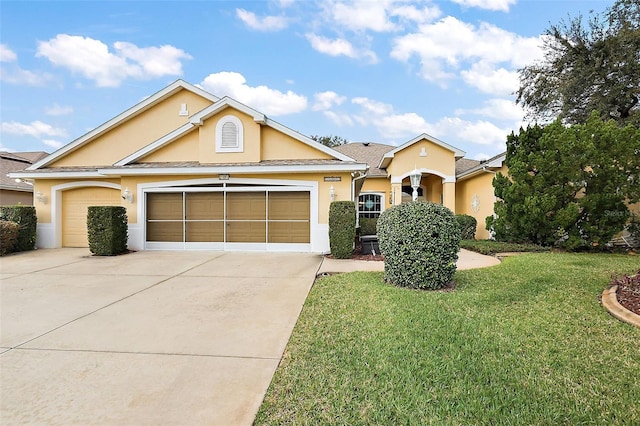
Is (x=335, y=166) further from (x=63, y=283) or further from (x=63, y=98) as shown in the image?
(x=63, y=98)

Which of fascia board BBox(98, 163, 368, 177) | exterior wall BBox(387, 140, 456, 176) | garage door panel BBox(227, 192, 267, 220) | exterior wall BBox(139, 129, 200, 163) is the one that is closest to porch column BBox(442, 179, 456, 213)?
exterior wall BBox(387, 140, 456, 176)

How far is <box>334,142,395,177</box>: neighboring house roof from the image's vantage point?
1870 cm

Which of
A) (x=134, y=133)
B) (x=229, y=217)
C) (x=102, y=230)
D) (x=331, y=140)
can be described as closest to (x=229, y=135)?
(x=229, y=217)

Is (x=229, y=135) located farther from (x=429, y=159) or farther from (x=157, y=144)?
(x=429, y=159)

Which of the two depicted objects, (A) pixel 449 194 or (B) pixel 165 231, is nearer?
(B) pixel 165 231

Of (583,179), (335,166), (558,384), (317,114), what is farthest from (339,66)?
(558,384)

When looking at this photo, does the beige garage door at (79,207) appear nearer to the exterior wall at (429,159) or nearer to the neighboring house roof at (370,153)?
the neighboring house roof at (370,153)

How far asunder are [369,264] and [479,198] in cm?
897

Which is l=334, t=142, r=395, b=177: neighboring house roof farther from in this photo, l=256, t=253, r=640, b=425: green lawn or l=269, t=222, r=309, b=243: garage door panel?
l=256, t=253, r=640, b=425: green lawn

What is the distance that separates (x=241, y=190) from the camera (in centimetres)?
1152

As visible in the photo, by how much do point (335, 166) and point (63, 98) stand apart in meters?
13.4

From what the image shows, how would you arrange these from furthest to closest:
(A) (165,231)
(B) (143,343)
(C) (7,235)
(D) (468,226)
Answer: (D) (468,226), (A) (165,231), (C) (7,235), (B) (143,343)

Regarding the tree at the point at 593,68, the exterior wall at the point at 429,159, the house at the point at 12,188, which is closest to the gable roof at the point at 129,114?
the house at the point at 12,188

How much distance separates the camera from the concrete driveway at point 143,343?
270 cm
